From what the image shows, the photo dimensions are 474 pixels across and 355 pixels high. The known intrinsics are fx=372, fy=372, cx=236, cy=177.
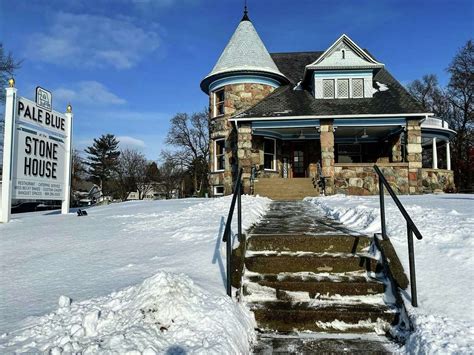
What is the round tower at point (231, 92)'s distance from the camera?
64.3 feet

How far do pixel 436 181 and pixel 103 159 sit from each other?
2437 inches

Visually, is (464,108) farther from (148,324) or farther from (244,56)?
(148,324)

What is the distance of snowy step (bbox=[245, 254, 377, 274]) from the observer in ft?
16.5

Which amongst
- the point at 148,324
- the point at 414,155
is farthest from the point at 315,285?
the point at 414,155

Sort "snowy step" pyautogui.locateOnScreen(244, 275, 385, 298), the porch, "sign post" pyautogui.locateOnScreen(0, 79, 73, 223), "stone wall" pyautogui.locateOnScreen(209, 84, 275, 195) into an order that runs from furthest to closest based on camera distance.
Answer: "stone wall" pyautogui.locateOnScreen(209, 84, 275, 195) → the porch → "sign post" pyautogui.locateOnScreen(0, 79, 73, 223) → "snowy step" pyautogui.locateOnScreen(244, 275, 385, 298)

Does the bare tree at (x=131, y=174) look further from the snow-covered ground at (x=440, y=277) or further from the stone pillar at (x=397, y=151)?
the snow-covered ground at (x=440, y=277)

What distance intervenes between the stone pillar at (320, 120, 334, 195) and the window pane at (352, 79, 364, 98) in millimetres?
3136

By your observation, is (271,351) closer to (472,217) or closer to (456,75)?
(472,217)

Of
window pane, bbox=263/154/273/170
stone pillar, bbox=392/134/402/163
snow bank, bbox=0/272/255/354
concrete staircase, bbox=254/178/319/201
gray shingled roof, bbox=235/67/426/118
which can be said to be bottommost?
snow bank, bbox=0/272/255/354

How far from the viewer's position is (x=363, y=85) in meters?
19.0

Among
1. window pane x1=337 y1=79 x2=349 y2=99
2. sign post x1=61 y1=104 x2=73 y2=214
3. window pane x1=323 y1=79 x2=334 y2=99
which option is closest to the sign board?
sign post x1=61 y1=104 x2=73 y2=214

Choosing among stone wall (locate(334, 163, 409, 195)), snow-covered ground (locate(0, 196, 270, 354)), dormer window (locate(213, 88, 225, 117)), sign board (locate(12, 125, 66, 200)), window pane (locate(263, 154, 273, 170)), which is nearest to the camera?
snow-covered ground (locate(0, 196, 270, 354))

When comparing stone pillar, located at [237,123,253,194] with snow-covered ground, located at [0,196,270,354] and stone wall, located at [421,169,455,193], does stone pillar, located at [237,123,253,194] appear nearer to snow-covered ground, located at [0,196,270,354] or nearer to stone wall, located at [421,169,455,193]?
stone wall, located at [421,169,455,193]

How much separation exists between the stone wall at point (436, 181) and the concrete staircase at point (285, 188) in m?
5.93
